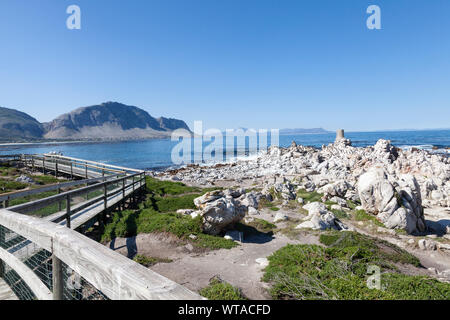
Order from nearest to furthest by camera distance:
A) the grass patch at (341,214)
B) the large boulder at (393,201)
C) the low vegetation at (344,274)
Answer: the low vegetation at (344,274) → the large boulder at (393,201) → the grass patch at (341,214)

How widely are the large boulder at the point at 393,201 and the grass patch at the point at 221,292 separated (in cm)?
997

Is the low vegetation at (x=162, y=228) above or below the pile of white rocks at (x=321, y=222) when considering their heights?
above

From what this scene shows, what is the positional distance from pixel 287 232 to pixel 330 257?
3.02 meters

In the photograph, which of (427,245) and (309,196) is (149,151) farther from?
(427,245)

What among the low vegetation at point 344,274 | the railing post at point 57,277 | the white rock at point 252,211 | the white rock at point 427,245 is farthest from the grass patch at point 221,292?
the white rock at point 427,245

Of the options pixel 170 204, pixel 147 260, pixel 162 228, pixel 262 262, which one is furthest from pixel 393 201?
pixel 170 204

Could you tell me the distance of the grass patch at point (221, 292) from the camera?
5274 mm

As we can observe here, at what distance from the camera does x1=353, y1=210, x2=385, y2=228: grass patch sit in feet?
40.2

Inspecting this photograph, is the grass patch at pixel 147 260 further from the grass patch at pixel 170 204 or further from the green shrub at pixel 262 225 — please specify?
the grass patch at pixel 170 204

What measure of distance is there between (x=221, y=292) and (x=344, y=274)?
3046mm

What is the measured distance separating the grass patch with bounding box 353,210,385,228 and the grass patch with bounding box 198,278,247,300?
9.85 m

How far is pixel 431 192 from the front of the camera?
18.0 m

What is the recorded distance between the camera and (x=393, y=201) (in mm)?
12250
